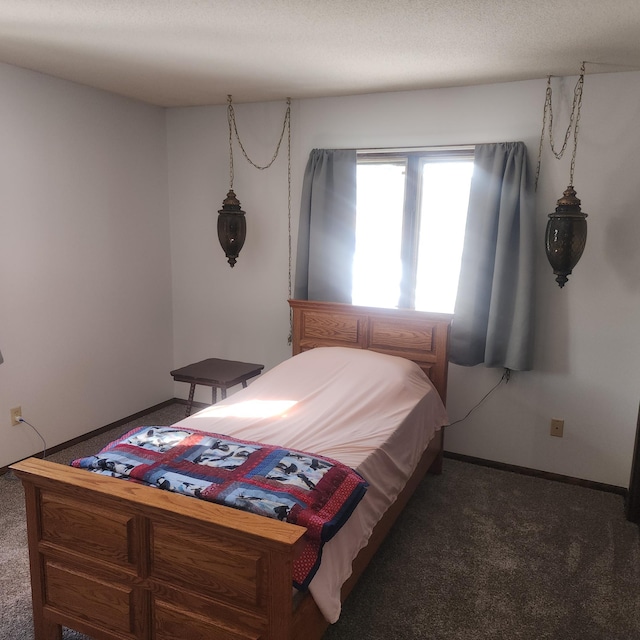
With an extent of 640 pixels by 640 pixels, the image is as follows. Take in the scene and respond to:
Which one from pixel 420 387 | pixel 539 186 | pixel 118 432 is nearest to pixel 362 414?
pixel 420 387

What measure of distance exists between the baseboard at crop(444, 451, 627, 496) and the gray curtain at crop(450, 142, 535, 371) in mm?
629

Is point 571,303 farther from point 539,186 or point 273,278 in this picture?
point 273,278

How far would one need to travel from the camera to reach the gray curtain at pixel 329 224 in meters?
3.47

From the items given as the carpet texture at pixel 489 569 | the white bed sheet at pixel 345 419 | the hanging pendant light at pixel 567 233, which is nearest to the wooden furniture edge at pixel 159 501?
the white bed sheet at pixel 345 419

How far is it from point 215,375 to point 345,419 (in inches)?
41.8

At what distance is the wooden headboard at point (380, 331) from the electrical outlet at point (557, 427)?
25.2 inches

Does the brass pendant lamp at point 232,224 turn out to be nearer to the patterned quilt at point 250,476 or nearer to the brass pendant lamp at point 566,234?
the patterned quilt at point 250,476

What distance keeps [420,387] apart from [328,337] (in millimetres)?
765

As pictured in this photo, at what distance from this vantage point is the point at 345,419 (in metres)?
2.47

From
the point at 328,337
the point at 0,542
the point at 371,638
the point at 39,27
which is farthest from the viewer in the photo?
the point at 328,337

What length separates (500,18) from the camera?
6.77 ft

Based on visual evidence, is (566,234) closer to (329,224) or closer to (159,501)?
(329,224)

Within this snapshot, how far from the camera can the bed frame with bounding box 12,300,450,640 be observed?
146cm

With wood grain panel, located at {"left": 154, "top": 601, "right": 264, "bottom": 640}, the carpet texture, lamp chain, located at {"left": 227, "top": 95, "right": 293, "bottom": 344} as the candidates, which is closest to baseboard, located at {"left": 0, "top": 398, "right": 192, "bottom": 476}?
the carpet texture
